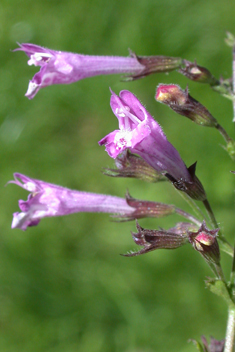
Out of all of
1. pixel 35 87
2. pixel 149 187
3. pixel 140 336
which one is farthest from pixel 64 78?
pixel 140 336

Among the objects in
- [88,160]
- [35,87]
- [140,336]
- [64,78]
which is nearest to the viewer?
[35,87]

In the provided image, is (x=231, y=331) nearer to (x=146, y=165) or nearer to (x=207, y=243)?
(x=207, y=243)

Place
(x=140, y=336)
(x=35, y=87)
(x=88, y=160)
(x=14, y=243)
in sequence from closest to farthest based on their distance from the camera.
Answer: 1. (x=35, y=87)
2. (x=140, y=336)
3. (x=14, y=243)
4. (x=88, y=160)

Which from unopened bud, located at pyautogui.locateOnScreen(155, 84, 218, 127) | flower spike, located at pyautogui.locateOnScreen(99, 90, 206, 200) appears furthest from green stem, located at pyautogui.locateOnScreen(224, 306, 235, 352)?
unopened bud, located at pyautogui.locateOnScreen(155, 84, 218, 127)

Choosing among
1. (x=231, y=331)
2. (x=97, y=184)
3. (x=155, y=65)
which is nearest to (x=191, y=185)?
(x=231, y=331)

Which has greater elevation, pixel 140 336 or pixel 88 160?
pixel 88 160

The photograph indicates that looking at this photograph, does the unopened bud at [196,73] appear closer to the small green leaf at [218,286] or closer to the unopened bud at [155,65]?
the unopened bud at [155,65]

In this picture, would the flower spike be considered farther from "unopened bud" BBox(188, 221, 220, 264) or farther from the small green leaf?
the small green leaf

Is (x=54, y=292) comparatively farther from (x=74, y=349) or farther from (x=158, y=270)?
(x=158, y=270)
